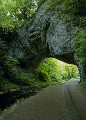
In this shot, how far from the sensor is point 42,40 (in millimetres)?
15148

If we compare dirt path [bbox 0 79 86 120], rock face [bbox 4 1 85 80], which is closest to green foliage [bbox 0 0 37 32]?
rock face [bbox 4 1 85 80]

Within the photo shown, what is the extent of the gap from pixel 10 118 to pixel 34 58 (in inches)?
647

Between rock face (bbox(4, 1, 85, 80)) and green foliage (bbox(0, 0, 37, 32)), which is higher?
green foliage (bbox(0, 0, 37, 32))

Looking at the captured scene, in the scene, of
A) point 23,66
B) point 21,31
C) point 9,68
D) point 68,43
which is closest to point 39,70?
point 23,66

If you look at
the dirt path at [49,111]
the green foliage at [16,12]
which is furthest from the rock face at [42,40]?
the dirt path at [49,111]

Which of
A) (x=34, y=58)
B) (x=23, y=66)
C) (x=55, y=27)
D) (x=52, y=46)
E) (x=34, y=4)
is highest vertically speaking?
(x=34, y=4)

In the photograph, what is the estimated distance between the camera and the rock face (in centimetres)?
1159

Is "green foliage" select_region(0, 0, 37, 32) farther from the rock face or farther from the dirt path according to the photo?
the dirt path

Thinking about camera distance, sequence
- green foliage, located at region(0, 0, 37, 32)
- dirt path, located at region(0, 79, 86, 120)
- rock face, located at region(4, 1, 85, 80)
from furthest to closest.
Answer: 1. green foliage, located at region(0, 0, 37, 32)
2. rock face, located at region(4, 1, 85, 80)
3. dirt path, located at region(0, 79, 86, 120)

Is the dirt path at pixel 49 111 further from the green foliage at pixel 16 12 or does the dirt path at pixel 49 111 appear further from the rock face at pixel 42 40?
the green foliage at pixel 16 12

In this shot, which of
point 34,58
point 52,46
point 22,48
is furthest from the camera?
point 34,58

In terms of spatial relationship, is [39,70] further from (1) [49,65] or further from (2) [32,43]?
(2) [32,43]

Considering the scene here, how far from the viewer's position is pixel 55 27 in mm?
12508

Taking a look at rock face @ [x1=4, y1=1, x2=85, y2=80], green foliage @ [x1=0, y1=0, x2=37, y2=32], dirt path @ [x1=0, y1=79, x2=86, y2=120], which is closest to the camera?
dirt path @ [x1=0, y1=79, x2=86, y2=120]
